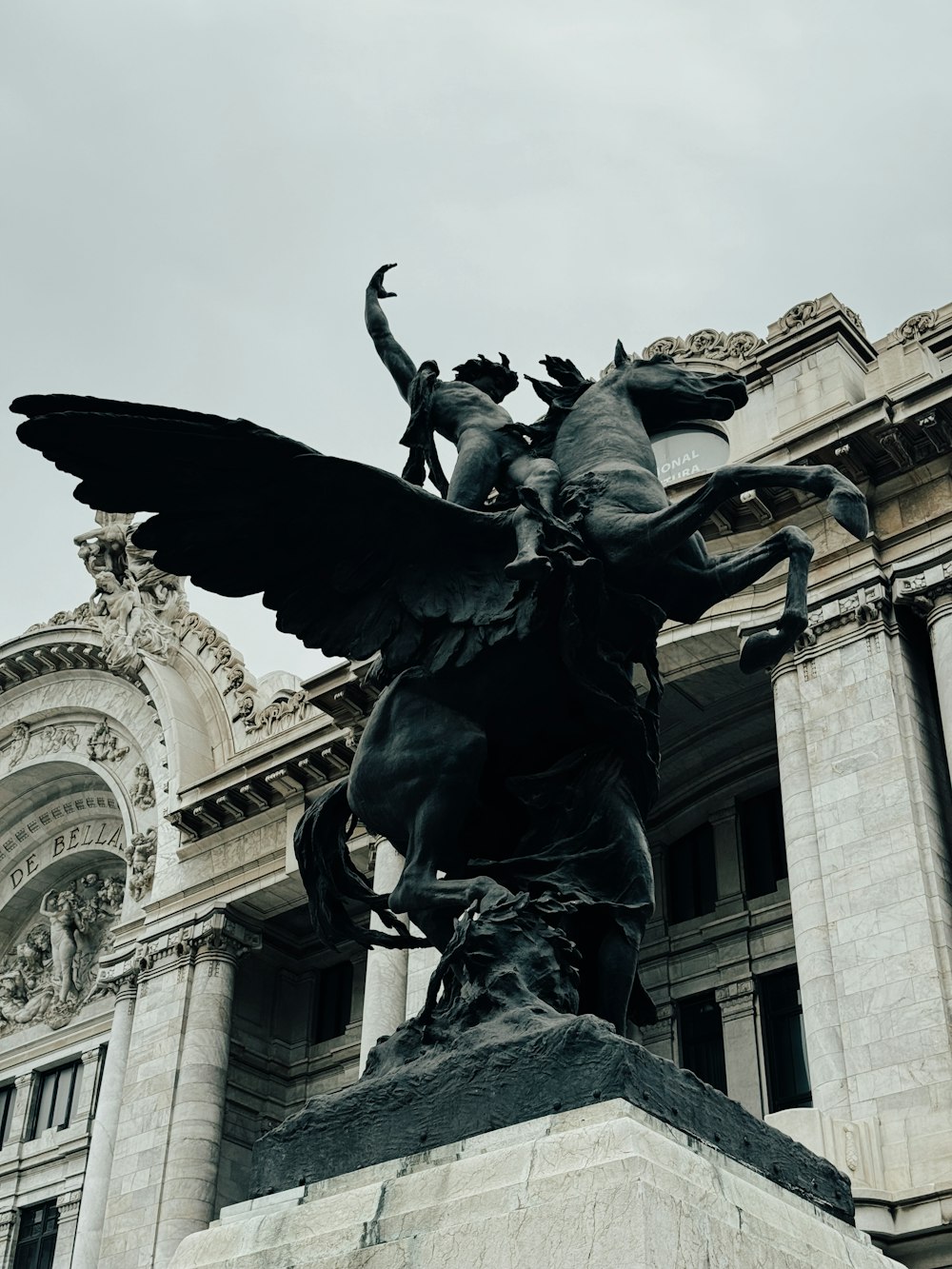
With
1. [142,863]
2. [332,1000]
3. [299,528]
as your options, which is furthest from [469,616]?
[142,863]

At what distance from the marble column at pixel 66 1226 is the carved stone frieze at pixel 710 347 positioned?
1724 centimetres

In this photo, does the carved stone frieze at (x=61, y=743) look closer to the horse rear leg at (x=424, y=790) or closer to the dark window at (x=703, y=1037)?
the dark window at (x=703, y=1037)

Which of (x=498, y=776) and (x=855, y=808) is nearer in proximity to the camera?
(x=498, y=776)

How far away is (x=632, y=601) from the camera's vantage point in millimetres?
5480

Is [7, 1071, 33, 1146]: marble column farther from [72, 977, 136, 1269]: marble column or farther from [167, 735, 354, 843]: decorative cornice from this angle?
[167, 735, 354, 843]: decorative cornice

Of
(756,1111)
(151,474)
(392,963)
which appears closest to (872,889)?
(756,1111)

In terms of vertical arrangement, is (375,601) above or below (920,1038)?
below

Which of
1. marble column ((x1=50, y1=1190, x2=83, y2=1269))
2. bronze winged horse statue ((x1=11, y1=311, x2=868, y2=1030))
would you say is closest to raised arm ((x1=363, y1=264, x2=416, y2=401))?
bronze winged horse statue ((x1=11, y1=311, x2=868, y2=1030))

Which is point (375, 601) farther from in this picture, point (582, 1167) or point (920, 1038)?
point (920, 1038)

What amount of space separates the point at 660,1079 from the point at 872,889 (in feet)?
44.0

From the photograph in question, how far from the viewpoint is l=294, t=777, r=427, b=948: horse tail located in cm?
577

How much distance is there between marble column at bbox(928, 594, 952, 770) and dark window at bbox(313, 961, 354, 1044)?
1385 cm

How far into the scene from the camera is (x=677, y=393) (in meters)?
6.19

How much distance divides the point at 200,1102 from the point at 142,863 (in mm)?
5394
